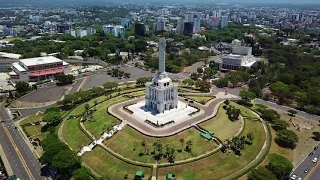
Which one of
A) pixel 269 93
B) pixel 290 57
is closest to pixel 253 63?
pixel 290 57

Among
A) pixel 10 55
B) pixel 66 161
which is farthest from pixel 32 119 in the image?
pixel 10 55

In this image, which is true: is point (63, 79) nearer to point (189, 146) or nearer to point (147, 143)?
point (147, 143)

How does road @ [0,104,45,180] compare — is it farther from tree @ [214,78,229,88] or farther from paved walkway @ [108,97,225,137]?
tree @ [214,78,229,88]

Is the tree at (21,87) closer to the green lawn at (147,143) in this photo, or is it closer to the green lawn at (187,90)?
the green lawn at (147,143)

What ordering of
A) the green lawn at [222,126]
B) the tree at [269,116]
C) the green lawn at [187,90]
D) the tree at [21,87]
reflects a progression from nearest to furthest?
the green lawn at [222,126], the tree at [269,116], the tree at [21,87], the green lawn at [187,90]

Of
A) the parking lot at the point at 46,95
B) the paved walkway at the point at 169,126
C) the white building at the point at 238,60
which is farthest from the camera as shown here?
the white building at the point at 238,60

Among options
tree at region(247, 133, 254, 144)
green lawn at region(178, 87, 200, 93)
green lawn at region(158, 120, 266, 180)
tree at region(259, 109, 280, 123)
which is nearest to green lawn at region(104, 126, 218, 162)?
green lawn at region(158, 120, 266, 180)

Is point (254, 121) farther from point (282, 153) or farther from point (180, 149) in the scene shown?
point (180, 149)

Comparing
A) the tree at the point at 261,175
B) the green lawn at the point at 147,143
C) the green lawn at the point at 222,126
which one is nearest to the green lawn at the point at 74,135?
the green lawn at the point at 147,143
